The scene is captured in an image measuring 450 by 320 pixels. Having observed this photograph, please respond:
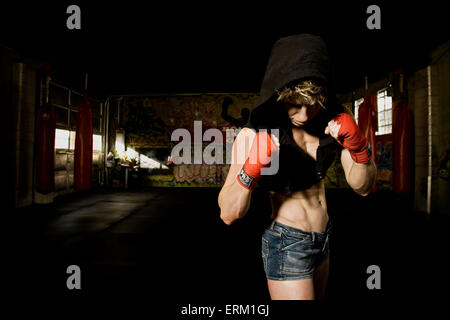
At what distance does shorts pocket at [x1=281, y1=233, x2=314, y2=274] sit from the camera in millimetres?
1286

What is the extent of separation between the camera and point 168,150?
10.6 metres

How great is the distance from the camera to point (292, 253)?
4.26ft

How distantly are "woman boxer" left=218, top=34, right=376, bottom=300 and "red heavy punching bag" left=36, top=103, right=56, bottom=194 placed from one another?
3.92 m

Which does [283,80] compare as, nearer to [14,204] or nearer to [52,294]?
[52,294]


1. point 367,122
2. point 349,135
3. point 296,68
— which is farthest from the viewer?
point 367,122

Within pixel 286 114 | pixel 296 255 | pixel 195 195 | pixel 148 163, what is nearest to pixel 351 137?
pixel 286 114

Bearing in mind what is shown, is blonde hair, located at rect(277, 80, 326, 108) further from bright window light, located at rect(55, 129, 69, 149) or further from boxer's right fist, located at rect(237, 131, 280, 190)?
bright window light, located at rect(55, 129, 69, 149)

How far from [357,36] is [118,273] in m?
5.53

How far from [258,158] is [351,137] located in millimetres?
503

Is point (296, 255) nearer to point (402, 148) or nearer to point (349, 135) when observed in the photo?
point (349, 135)

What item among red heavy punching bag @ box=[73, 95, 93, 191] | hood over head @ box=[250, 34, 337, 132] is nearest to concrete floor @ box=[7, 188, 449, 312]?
red heavy punching bag @ box=[73, 95, 93, 191]

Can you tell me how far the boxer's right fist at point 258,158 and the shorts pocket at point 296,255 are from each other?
41cm

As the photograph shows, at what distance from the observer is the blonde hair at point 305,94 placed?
120 centimetres
